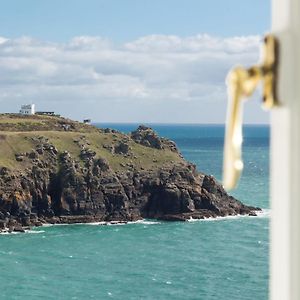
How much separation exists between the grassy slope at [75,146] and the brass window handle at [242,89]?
52.5m

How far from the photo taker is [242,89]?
2.75 feet

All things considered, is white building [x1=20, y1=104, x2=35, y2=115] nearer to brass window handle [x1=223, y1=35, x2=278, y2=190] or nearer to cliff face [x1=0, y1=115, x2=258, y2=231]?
cliff face [x1=0, y1=115, x2=258, y2=231]

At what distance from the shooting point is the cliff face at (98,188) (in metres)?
50.2

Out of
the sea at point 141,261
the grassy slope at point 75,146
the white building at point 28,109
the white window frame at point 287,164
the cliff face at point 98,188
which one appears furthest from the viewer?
the white building at point 28,109

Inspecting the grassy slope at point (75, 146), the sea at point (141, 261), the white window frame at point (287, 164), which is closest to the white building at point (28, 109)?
the grassy slope at point (75, 146)

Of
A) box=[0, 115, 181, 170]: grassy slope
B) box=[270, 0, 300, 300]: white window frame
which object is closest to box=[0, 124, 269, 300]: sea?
box=[0, 115, 181, 170]: grassy slope

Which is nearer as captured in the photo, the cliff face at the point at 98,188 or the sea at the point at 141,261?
the sea at the point at 141,261

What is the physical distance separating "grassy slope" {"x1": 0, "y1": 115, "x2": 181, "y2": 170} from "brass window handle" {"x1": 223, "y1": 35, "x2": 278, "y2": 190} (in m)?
52.5

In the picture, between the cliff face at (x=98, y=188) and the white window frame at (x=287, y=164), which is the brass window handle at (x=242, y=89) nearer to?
the white window frame at (x=287, y=164)

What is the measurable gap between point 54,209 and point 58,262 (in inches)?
516

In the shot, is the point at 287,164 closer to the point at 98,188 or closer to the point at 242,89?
the point at 242,89

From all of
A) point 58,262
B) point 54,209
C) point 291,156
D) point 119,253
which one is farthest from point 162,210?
point 291,156

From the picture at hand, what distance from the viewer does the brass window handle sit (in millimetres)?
825

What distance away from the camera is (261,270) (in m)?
36.6
